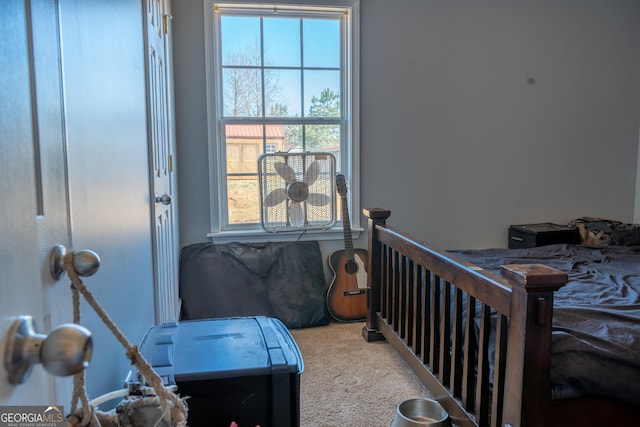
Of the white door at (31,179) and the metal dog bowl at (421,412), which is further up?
the white door at (31,179)

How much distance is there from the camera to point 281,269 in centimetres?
341

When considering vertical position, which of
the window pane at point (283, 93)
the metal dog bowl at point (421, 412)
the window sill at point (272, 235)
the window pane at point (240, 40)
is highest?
the window pane at point (240, 40)

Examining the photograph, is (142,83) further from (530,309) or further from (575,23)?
(575,23)

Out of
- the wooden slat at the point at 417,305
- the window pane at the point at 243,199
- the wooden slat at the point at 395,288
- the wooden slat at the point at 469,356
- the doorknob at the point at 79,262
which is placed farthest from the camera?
the window pane at the point at 243,199

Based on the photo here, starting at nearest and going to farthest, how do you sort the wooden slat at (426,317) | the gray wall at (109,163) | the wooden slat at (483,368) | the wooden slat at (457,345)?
1. the gray wall at (109,163)
2. the wooden slat at (483,368)
3. the wooden slat at (457,345)
4. the wooden slat at (426,317)

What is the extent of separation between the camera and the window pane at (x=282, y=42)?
3.41m

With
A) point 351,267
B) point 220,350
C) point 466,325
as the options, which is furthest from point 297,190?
point 220,350

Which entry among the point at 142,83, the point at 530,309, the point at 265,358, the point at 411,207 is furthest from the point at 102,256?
the point at 411,207

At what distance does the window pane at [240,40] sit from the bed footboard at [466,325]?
4.74ft

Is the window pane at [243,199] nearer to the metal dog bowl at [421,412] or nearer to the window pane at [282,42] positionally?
the window pane at [282,42]

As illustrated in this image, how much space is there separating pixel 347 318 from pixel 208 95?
1.85 m

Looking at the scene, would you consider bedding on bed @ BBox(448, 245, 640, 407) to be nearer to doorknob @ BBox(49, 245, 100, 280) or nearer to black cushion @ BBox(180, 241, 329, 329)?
black cushion @ BBox(180, 241, 329, 329)

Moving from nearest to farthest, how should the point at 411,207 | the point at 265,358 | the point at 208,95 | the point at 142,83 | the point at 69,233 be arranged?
the point at 69,233, the point at 265,358, the point at 142,83, the point at 208,95, the point at 411,207

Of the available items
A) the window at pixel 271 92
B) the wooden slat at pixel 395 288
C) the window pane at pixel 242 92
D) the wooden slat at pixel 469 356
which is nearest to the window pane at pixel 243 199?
the window at pixel 271 92
